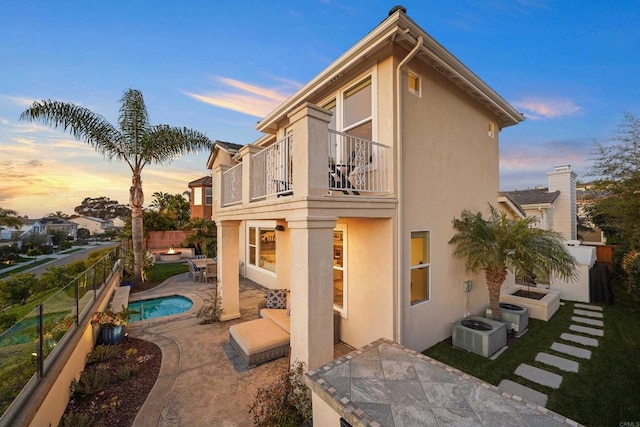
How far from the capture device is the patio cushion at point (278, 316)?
234 inches

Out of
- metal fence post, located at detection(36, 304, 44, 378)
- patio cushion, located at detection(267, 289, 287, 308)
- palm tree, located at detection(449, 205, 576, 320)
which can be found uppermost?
palm tree, located at detection(449, 205, 576, 320)

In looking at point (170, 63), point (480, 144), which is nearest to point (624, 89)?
point (480, 144)

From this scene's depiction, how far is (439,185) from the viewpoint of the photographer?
624cm

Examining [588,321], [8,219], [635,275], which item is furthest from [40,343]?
[8,219]

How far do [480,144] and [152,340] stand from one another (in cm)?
1069

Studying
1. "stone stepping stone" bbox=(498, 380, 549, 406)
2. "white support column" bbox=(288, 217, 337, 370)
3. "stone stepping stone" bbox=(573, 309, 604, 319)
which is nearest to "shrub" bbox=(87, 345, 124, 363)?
"white support column" bbox=(288, 217, 337, 370)

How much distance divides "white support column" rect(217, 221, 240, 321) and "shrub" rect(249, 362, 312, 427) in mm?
4025

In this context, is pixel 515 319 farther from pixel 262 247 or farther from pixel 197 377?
pixel 262 247

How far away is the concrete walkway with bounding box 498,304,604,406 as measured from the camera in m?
4.42

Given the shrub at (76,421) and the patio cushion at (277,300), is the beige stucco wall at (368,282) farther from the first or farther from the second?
the shrub at (76,421)

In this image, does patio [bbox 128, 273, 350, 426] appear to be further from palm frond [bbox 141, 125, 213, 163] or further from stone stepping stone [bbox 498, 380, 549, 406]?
palm frond [bbox 141, 125, 213, 163]

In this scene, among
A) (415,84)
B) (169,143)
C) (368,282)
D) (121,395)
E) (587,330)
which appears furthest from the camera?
(169,143)

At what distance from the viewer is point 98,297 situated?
7.07m

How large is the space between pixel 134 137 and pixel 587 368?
1646 cm
